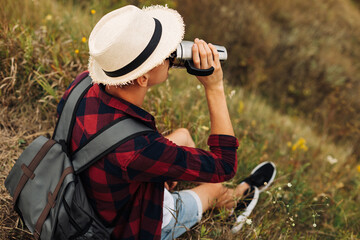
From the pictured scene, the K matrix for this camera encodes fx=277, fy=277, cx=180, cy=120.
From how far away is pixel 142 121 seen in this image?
4.31ft

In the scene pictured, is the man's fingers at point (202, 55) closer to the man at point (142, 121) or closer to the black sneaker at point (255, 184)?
the man at point (142, 121)

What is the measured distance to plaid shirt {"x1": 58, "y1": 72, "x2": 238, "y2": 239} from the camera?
1.21 m

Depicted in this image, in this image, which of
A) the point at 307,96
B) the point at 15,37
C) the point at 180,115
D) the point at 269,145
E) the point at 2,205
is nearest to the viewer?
the point at 2,205

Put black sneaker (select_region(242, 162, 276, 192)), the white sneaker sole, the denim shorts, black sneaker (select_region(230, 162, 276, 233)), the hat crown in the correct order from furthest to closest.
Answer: black sneaker (select_region(242, 162, 276, 192)) < black sneaker (select_region(230, 162, 276, 233)) < the white sneaker sole < the denim shorts < the hat crown

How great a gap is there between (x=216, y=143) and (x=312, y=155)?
7.99ft

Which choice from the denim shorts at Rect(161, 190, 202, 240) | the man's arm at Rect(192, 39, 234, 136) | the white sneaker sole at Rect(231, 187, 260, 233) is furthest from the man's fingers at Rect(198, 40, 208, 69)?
the white sneaker sole at Rect(231, 187, 260, 233)

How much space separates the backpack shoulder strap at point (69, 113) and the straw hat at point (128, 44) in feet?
0.64

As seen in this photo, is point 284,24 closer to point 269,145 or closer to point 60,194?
point 269,145

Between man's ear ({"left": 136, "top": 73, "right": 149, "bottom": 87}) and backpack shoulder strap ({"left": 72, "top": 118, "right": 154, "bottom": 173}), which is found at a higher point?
man's ear ({"left": 136, "top": 73, "right": 149, "bottom": 87})

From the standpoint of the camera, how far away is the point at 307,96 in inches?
203

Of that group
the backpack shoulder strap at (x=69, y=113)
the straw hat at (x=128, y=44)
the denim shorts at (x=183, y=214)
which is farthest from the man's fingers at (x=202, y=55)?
the denim shorts at (x=183, y=214)

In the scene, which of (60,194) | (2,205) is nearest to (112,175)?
(60,194)

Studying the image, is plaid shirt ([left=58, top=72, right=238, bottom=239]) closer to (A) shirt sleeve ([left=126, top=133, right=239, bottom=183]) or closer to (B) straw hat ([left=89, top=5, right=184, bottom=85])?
(A) shirt sleeve ([left=126, top=133, right=239, bottom=183])

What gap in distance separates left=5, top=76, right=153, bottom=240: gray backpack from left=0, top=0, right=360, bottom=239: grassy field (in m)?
0.34
